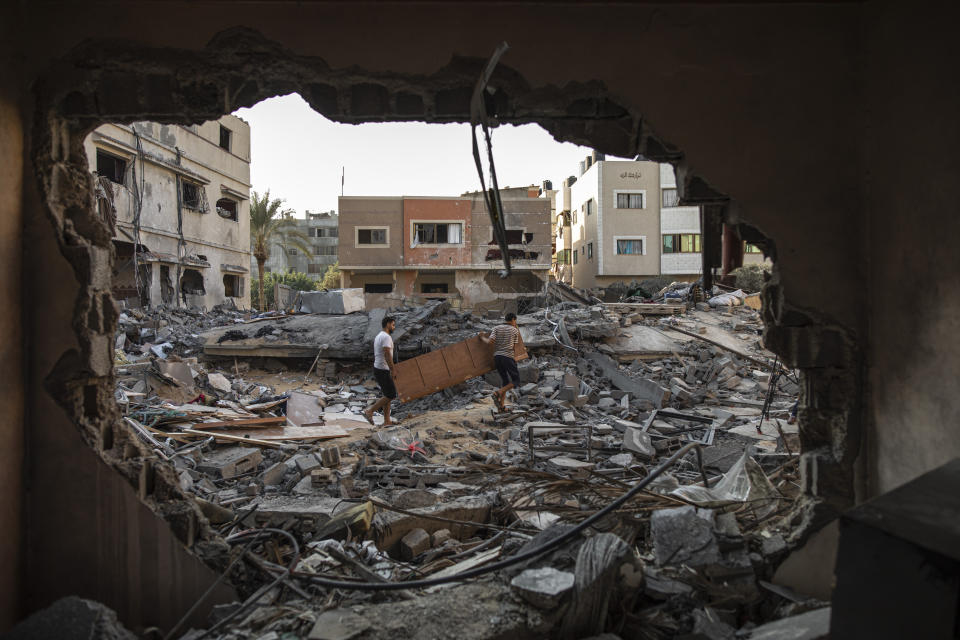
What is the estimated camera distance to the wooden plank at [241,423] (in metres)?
7.50

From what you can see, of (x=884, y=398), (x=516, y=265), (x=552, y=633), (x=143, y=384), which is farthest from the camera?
(x=516, y=265)

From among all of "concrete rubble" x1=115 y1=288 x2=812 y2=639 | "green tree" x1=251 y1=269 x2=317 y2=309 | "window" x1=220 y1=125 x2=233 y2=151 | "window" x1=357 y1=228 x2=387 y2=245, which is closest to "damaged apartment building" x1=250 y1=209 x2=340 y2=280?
"green tree" x1=251 y1=269 x2=317 y2=309

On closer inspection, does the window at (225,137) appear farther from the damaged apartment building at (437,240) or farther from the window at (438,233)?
the window at (438,233)

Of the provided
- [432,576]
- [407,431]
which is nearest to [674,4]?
[432,576]

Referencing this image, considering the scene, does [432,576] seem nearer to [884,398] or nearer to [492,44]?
[884,398]

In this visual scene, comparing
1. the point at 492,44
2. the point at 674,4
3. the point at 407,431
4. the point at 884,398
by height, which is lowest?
the point at 407,431

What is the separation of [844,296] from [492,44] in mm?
2758

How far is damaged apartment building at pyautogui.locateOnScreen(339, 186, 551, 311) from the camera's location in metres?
30.6

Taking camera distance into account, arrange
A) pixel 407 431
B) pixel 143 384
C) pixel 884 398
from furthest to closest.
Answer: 1. pixel 143 384
2. pixel 407 431
3. pixel 884 398

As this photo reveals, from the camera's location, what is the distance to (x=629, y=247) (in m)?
35.2

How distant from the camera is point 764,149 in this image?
11.0ft

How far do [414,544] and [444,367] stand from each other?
22.6 ft

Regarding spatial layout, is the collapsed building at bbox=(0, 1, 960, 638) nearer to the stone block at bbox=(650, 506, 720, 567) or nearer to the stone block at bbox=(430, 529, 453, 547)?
the stone block at bbox=(650, 506, 720, 567)

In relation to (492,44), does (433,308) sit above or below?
below
